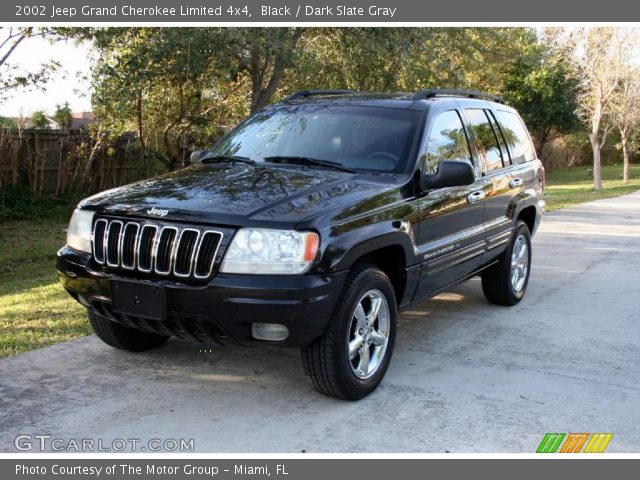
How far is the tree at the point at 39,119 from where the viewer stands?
15.5 m

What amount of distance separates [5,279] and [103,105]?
3873 mm

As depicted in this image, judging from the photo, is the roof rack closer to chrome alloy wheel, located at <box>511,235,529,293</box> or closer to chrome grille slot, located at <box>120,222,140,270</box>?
chrome alloy wheel, located at <box>511,235,529,293</box>

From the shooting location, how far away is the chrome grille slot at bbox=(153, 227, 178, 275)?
158 inches

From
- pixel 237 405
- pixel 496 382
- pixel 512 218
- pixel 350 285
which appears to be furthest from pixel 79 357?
pixel 512 218

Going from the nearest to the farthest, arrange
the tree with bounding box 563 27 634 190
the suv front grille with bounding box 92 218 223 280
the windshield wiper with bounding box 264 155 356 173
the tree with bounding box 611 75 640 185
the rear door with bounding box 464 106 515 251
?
the suv front grille with bounding box 92 218 223 280
the windshield wiper with bounding box 264 155 356 173
the rear door with bounding box 464 106 515 251
the tree with bounding box 563 27 634 190
the tree with bounding box 611 75 640 185

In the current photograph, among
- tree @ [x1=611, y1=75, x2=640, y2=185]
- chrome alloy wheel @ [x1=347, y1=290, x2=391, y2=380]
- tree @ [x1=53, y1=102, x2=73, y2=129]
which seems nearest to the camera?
chrome alloy wheel @ [x1=347, y1=290, x2=391, y2=380]

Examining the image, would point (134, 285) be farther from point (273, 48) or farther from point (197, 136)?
point (197, 136)

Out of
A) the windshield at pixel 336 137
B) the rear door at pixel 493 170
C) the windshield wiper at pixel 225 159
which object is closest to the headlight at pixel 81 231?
the windshield wiper at pixel 225 159

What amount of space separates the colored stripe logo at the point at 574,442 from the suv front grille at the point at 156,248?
2.08 metres

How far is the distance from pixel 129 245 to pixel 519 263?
4.19m

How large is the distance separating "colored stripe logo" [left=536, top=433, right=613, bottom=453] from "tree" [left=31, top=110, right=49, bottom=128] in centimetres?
1397

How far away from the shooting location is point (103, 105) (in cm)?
1162

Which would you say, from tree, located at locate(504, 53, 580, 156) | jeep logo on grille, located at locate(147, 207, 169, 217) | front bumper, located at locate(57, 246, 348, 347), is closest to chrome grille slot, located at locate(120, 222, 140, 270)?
jeep logo on grille, located at locate(147, 207, 169, 217)

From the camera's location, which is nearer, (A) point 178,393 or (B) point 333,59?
(A) point 178,393
